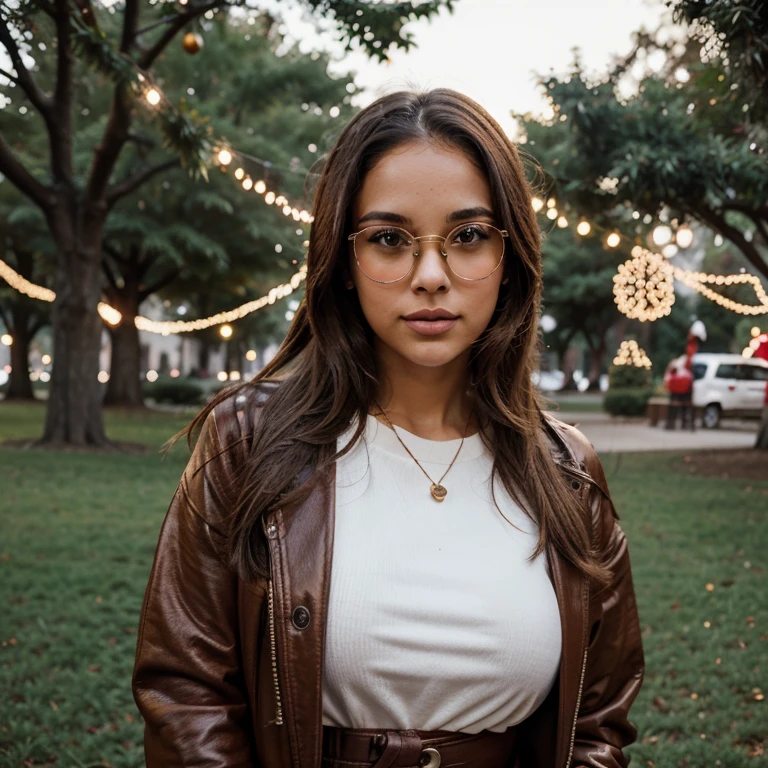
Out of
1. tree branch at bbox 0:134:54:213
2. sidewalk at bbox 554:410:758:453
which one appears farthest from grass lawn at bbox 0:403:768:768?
sidewalk at bbox 554:410:758:453

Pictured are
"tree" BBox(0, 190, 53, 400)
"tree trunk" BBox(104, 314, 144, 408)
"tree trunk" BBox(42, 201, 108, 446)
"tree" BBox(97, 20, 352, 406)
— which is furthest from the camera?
"tree trunk" BBox(104, 314, 144, 408)

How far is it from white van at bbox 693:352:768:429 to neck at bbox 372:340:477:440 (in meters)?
21.5

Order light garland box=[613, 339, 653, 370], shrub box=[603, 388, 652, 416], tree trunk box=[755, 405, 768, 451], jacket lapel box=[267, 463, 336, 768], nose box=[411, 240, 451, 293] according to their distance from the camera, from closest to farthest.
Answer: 1. jacket lapel box=[267, 463, 336, 768]
2. nose box=[411, 240, 451, 293]
3. light garland box=[613, 339, 653, 370]
4. tree trunk box=[755, 405, 768, 451]
5. shrub box=[603, 388, 652, 416]

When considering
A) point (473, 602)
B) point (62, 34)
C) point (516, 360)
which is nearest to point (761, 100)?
point (516, 360)

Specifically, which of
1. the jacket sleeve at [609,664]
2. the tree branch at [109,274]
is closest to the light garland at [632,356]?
the jacket sleeve at [609,664]

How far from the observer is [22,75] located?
8.16m

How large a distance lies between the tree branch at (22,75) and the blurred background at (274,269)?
70 mm

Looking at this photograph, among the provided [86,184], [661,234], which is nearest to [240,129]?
[86,184]

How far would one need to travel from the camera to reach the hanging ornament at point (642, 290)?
22.5 feet

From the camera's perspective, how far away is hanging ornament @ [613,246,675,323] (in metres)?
6.86

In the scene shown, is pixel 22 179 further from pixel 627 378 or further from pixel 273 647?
pixel 627 378

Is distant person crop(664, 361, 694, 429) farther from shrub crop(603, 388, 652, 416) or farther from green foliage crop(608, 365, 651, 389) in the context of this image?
green foliage crop(608, 365, 651, 389)

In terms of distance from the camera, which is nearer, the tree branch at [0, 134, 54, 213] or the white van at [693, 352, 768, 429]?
the tree branch at [0, 134, 54, 213]

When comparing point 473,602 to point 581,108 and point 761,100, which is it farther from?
point 581,108
